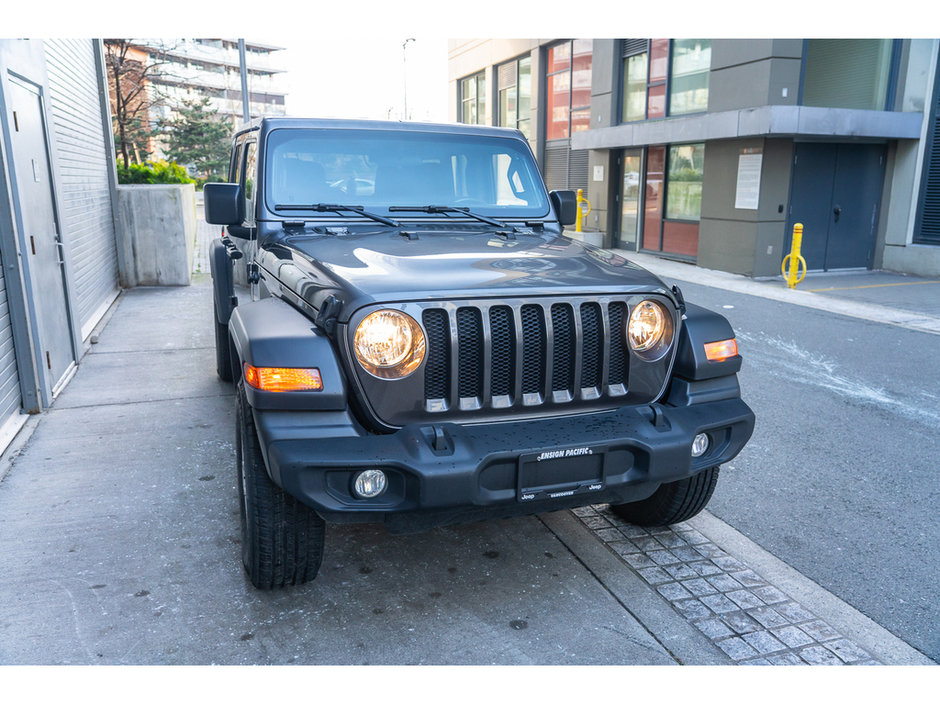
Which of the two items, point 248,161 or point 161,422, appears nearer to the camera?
point 248,161

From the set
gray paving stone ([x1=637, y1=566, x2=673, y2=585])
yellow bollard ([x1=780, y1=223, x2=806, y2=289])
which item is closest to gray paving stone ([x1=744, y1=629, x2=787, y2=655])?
gray paving stone ([x1=637, y1=566, x2=673, y2=585])

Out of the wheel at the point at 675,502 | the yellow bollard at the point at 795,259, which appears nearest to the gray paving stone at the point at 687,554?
the wheel at the point at 675,502

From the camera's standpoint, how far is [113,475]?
180 inches

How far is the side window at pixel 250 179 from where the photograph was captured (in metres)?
4.35

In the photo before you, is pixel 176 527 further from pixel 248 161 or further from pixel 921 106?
pixel 921 106

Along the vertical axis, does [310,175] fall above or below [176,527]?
above

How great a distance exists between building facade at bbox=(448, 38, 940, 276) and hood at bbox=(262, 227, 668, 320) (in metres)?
10.3

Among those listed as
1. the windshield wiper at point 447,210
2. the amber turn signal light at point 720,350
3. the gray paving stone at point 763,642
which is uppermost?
the windshield wiper at point 447,210

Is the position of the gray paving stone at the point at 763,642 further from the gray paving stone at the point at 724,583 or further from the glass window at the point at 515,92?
the glass window at the point at 515,92

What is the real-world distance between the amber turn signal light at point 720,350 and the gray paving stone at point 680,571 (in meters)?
1.02

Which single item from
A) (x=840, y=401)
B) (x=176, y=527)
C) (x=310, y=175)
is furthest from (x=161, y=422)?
(x=840, y=401)

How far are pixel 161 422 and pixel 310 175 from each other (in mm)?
2412

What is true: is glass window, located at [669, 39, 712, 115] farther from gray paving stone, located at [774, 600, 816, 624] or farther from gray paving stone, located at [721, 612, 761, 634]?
gray paving stone, located at [721, 612, 761, 634]

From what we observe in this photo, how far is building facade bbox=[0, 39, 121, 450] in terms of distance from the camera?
545cm
